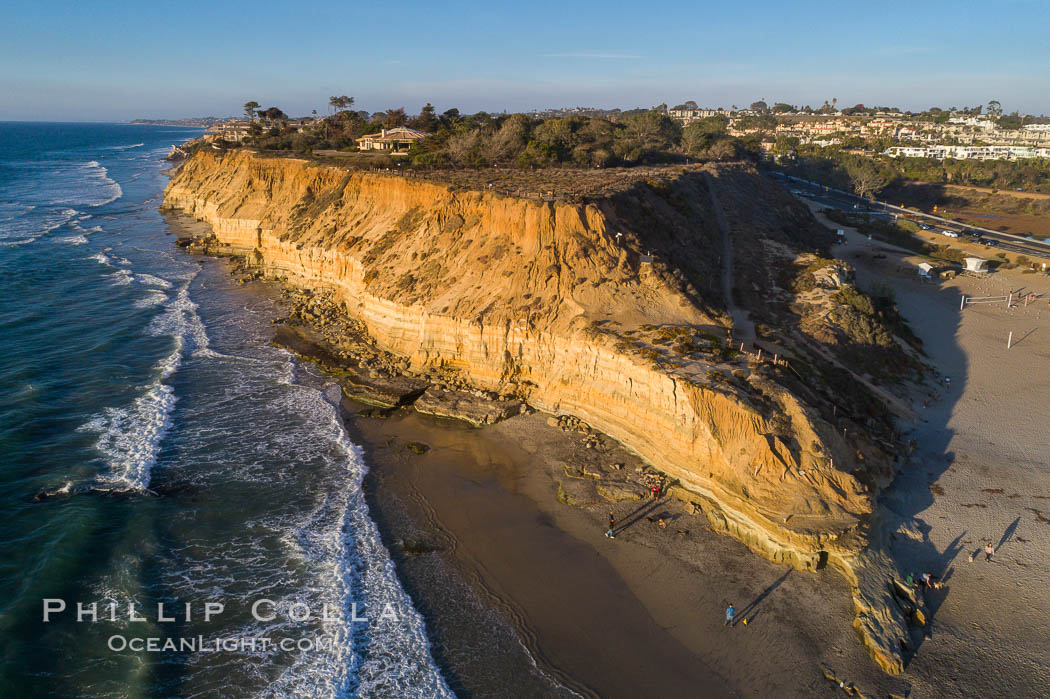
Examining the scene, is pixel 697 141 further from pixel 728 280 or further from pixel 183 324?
pixel 183 324

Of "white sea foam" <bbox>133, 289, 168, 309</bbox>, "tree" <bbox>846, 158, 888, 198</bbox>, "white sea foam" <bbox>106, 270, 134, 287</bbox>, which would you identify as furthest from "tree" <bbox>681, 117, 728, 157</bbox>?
"white sea foam" <bbox>106, 270, 134, 287</bbox>

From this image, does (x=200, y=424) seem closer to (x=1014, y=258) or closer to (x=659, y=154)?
(x=659, y=154)

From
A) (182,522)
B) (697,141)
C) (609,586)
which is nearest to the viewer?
(609,586)

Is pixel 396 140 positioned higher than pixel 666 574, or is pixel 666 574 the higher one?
pixel 396 140

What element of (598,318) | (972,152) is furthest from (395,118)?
(972,152)

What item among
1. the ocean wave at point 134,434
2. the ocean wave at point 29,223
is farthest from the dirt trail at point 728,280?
the ocean wave at point 29,223

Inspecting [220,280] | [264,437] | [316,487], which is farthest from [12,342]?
[316,487]

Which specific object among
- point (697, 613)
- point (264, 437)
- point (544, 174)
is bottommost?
point (697, 613)
